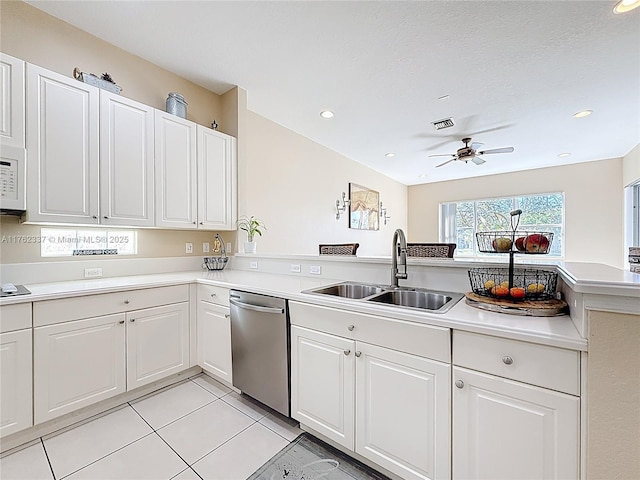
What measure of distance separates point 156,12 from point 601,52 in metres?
3.61

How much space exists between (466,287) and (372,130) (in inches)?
121

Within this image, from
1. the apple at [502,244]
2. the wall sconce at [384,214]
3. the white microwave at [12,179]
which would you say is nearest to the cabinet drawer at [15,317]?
the white microwave at [12,179]

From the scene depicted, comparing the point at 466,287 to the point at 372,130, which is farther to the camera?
the point at 372,130

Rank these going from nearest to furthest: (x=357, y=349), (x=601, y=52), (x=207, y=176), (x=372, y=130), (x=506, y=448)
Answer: (x=506, y=448), (x=357, y=349), (x=601, y=52), (x=207, y=176), (x=372, y=130)

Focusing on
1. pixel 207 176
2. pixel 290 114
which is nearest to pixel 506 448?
pixel 207 176

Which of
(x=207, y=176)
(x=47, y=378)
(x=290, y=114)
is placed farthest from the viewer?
(x=290, y=114)

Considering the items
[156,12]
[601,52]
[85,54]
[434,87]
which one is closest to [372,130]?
[434,87]

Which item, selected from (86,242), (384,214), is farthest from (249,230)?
(384,214)

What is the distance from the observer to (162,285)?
7.30 ft

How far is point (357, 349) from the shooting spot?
1.46 meters

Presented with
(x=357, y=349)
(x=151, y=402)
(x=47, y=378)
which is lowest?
(x=151, y=402)

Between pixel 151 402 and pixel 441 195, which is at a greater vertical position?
pixel 441 195

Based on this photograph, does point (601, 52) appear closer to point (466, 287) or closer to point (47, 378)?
point (466, 287)

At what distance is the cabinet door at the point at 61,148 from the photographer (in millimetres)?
1858
